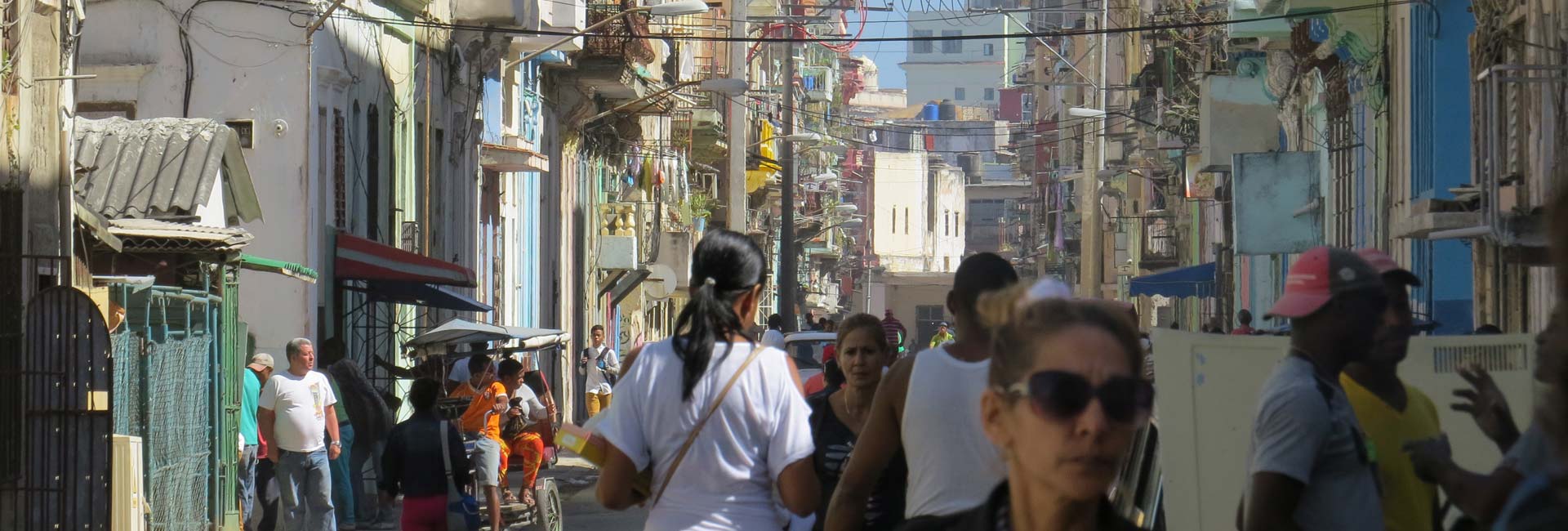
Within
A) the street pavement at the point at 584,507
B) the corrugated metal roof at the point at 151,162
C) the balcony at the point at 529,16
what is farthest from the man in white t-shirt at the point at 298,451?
the balcony at the point at 529,16

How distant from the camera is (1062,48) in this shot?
8406 cm

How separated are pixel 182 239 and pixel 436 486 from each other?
149 inches

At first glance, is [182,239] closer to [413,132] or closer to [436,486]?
[436,486]

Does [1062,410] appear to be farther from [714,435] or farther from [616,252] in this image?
[616,252]

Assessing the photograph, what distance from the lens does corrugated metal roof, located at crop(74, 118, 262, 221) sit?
595 inches

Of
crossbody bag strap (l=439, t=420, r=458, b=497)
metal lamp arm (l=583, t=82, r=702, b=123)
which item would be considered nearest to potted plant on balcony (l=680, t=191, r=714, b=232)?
metal lamp arm (l=583, t=82, r=702, b=123)

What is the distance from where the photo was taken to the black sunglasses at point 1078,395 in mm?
2873

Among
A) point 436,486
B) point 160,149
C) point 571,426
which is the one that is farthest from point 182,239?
point 571,426

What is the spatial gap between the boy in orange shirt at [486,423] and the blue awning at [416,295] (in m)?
4.78

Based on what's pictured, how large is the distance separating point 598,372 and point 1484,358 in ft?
69.9

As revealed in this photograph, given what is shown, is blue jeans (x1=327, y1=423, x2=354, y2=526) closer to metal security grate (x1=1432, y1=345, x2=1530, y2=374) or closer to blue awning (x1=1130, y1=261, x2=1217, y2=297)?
metal security grate (x1=1432, y1=345, x2=1530, y2=374)

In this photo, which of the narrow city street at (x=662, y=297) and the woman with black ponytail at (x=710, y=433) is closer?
the narrow city street at (x=662, y=297)

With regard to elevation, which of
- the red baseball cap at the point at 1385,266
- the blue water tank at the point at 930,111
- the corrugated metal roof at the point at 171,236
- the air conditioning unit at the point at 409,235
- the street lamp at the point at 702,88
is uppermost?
the blue water tank at the point at 930,111

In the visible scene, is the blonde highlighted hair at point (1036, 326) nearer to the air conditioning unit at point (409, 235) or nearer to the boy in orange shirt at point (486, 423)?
the boy in orange shirt at point (486, 423)
